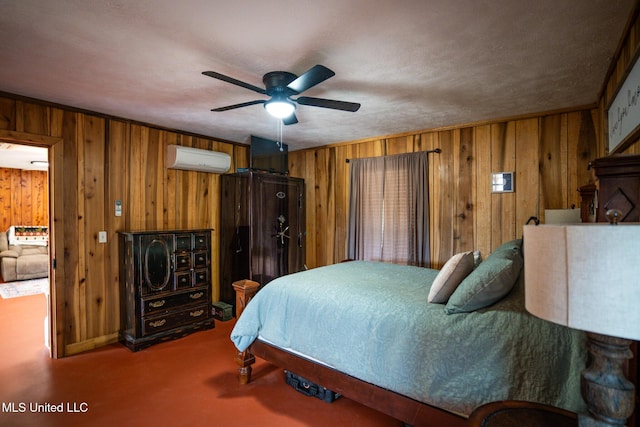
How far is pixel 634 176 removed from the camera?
1063mm

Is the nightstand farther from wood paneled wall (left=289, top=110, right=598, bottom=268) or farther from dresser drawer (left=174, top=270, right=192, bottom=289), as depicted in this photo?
dresser drawer (left=174, top=270, right=192, bottom=289)

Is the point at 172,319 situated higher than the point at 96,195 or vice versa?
the point at 96,195

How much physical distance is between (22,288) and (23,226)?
2392 millimetres

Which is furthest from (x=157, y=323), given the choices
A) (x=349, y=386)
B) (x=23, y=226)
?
(x=23, y=226)

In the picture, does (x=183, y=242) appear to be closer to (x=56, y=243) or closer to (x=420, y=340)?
(x=56, y=243)

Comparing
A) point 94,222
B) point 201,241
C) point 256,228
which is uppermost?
point 94,222

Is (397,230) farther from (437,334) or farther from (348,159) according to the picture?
(437,334)

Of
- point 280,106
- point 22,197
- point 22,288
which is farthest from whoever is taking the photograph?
point 22,197

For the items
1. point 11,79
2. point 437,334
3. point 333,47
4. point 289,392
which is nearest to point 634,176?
point 437,334

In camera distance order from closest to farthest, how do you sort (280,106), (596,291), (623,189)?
(596,291) < (623,189) < (280,106)

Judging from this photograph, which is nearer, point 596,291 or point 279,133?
point 596,291

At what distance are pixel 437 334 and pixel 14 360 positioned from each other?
3807mm

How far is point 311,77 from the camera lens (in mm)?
1983

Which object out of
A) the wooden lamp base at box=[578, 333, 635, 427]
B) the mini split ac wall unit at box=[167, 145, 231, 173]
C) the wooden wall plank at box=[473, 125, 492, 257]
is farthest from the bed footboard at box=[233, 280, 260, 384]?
the wooden wall plank at box=[473, 125, 492, 257]
